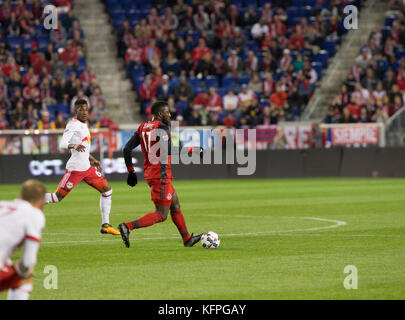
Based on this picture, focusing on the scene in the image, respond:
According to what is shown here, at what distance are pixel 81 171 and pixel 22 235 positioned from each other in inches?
335

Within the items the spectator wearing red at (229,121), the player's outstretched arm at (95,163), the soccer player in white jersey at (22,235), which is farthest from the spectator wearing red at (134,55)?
the soccer player in white jersey at (22,235)

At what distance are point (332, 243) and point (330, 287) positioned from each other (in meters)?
3.87

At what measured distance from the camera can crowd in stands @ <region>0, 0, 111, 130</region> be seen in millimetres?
32188

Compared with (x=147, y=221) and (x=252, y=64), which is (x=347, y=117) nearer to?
(x=252, y=64)

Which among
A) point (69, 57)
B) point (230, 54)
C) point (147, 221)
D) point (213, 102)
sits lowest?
point (213, 102)

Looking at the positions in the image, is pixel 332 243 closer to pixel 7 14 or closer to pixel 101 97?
pixel 101 97

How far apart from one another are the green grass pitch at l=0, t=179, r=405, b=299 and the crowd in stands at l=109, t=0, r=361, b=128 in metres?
9.61

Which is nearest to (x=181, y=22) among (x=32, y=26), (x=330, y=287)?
(x=32, y=26)

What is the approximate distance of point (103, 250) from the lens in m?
12.7

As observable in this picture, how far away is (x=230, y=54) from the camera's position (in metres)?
34.1

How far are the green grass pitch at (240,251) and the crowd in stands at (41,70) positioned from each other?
1012cm

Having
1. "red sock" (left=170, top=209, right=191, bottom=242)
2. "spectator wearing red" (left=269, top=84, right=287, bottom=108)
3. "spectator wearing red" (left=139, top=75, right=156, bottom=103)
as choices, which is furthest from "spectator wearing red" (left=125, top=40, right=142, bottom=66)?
"red sock" (left=170, top=209, right=191, bottom=242)

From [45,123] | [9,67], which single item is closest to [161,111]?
[45,123]

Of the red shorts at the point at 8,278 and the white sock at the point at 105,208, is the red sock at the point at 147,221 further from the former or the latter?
the red shorts at the point at 8,278
